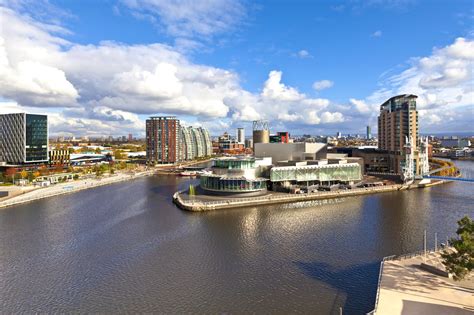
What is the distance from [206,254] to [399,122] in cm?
8502

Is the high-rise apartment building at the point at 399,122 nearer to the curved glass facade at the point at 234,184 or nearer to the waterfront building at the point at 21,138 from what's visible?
the curved glass facade at the point at 234,184

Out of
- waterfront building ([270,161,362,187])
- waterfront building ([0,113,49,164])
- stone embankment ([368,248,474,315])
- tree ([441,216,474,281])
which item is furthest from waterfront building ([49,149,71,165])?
tree ([441,216,474,281])

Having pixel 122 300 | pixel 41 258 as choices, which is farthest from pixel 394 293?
pixel 41 258

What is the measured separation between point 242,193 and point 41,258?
33.7 metres

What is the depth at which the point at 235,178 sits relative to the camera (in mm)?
58094

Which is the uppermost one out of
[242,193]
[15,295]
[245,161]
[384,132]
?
[384,132]

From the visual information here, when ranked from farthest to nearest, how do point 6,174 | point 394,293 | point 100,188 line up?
point 6,174 < point 100,188 < point 394,293

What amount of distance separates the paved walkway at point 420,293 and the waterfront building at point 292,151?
5526 centimetres

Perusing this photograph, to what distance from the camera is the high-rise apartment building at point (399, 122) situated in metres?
94.0

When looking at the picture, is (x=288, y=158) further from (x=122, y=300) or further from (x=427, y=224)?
(x=122, y=300)

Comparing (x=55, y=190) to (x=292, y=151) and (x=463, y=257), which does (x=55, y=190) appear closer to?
(x=292, y=151)

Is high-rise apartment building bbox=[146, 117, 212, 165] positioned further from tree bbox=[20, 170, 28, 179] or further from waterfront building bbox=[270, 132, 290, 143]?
tree bbox=[20, 170, 28, 179]

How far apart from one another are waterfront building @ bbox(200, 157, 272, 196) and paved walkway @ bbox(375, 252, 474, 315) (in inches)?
1341

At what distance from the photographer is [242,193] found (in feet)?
192
